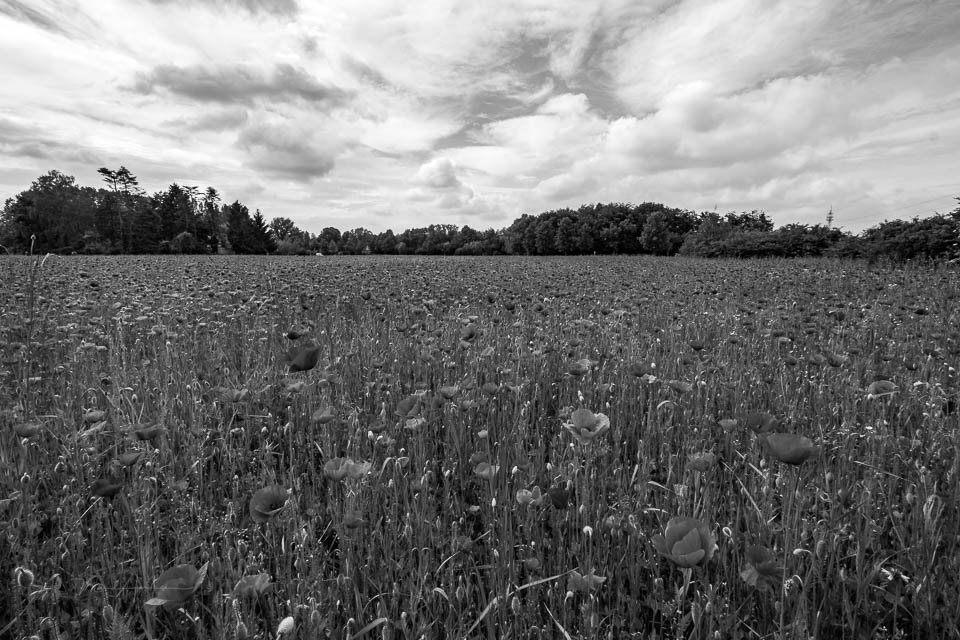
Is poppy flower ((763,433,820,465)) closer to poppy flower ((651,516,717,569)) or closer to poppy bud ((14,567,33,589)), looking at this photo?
poppy flower ((651,516,717,569))

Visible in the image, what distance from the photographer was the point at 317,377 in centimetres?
345

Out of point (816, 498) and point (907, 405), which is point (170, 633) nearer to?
point (816, 498)

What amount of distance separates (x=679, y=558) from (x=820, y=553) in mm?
819

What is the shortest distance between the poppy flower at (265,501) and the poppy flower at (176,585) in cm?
27

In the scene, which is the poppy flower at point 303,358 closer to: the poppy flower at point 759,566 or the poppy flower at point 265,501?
the poppy flower at point 265,501

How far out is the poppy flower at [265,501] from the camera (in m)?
1.45

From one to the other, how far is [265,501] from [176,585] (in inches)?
13.7

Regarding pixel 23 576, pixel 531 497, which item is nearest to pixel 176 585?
pixel 23 576

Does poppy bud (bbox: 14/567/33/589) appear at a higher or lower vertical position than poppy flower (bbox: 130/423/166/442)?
lower

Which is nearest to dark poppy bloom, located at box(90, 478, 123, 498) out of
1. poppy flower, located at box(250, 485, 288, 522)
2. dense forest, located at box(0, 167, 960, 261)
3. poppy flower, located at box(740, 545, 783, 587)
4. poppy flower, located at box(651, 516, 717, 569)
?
poppy flower, located at box(250, 485, 288, 522)

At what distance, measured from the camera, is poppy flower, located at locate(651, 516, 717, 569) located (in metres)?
1.12

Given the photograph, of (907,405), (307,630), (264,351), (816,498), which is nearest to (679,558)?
(307,630)

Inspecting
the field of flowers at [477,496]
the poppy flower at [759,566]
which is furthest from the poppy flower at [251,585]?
the poppy flower at [759,566]

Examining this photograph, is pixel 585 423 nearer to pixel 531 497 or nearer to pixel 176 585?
pixel 531 497
